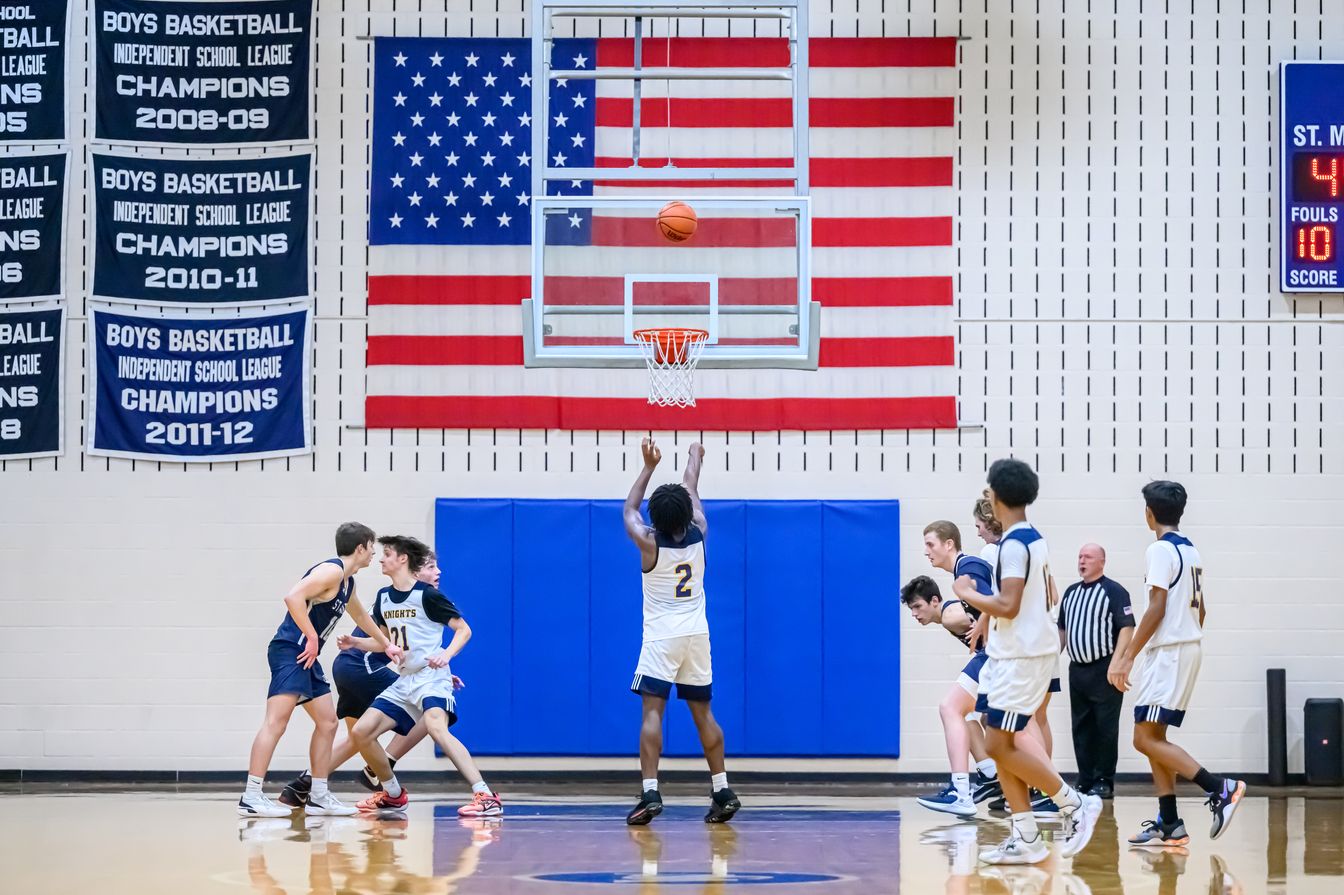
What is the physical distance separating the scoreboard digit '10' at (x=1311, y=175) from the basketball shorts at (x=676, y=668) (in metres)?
5.95

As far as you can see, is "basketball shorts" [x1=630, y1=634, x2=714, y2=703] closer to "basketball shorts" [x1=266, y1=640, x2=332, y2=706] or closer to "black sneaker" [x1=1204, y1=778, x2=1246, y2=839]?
"basketball shorts" [x1=266, y1=640, x2=332, y2=706]

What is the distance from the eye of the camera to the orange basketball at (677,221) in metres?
9.23

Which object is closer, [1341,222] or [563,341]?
[563,341]

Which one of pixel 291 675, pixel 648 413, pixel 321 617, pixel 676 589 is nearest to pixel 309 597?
pixel 321 617

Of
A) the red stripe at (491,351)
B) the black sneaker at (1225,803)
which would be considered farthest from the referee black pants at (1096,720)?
the black sneaker at (1225,803)

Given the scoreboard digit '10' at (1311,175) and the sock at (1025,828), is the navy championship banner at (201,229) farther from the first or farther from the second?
the scoreboard digit '10' at (1311,175)

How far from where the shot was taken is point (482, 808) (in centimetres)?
887

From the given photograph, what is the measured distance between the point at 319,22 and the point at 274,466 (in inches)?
139

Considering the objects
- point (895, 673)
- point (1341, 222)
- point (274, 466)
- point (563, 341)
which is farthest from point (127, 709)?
point (1341, 222)

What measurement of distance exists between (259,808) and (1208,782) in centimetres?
536

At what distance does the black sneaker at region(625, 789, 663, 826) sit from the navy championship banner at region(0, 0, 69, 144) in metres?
7.16

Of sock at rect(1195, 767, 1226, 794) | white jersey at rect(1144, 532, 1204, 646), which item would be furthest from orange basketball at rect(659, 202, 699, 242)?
sock at rect(1195, 767, 1226, 794)

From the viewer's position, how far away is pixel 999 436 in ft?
37.2

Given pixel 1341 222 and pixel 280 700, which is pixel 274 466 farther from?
pixel 1341 222
